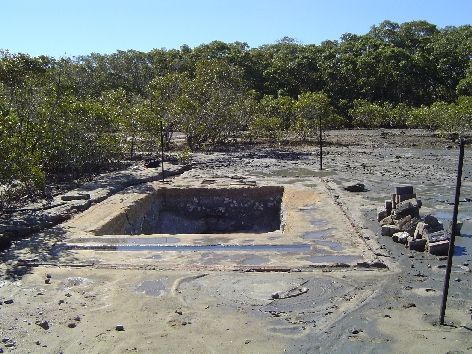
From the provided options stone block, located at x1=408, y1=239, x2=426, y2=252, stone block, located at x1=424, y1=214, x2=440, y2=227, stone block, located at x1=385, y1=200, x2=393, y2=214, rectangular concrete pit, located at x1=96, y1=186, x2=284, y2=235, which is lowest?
rectangular concrete pit, located at x1=96, y1=186, x2=284, y2=235

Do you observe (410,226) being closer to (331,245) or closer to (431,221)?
(431,221)

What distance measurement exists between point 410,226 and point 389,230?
1.26 ft

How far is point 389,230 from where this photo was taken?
948 cm

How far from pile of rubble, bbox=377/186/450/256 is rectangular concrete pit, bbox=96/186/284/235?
4.16 m

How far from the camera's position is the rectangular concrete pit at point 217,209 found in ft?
47.1

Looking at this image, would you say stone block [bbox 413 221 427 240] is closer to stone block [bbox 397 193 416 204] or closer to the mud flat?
the mud flat

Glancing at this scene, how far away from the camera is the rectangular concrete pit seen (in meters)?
14.4

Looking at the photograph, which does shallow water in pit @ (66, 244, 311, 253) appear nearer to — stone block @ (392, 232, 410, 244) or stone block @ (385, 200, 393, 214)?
stone block @ (392, 232, 410, 244)

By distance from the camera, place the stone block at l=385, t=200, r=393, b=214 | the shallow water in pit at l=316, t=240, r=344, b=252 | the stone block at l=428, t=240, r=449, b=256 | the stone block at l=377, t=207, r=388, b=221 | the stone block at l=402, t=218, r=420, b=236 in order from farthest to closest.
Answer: the stone block at l=385, t=200, r=393, b=214, the stone block at l=377, t=207, r=388, b=221, the stone block at l=402, t=218, r=420, b=236, the shallow water in pit at l=316, t=240, r=344, b=252, the stone block at l=428, t=240, r=449, b=256

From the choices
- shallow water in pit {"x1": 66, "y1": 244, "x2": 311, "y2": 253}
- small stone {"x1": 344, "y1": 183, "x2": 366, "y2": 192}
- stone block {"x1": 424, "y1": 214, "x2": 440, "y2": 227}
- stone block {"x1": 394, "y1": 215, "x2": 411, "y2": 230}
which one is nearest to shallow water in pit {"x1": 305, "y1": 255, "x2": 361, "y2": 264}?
shallow water in pit {"x1": 66, "y1": 244, "x2": 311, "y2": 253}

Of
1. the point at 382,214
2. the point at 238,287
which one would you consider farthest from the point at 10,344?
the point at 382,214

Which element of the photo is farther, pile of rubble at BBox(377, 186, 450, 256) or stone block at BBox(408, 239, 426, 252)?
stone block at BBox(408, 239, 426, 252)

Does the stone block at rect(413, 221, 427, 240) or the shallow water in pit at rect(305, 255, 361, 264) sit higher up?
the stone block at rect(413, 221, 427, 240)

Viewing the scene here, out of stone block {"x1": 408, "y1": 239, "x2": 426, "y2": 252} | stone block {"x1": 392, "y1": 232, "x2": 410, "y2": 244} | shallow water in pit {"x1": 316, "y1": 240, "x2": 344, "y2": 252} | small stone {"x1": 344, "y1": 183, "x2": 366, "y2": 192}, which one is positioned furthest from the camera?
small stone {"x1": 344, "y1": 183, "x2": 366, "y2": 192}
